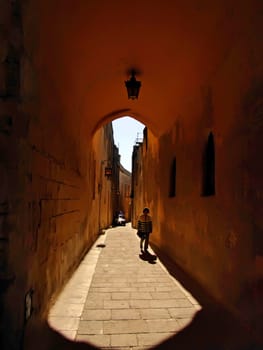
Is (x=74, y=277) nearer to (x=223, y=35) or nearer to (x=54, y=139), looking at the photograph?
(x=54, y=139)

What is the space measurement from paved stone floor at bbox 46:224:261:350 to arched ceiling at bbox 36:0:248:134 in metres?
2.40

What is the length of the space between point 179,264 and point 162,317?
2974 millimetres

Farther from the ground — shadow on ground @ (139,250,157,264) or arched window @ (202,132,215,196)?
arched window @ (202,132,215,196)

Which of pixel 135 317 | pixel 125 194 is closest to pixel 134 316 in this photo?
pixel 135 317

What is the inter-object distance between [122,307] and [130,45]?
3798mm

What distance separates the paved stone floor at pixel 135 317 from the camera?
2.85 meters

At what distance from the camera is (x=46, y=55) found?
3.21 meters

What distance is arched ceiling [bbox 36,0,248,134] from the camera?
11.3 ft

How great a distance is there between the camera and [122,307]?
12.7 feet

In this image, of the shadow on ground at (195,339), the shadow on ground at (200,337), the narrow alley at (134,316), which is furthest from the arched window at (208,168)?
the shadow on ground at (195,339)

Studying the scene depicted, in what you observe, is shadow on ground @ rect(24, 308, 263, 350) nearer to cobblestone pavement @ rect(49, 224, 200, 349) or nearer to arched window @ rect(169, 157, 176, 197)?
cobblestone pavement @ rect(49, 224, 200, 349)

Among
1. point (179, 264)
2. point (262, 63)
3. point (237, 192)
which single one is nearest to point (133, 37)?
point (262, 63)

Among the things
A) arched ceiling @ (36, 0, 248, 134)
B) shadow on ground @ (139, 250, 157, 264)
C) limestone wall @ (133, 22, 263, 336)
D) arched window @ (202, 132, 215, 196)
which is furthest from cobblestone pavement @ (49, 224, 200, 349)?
arched ceiling @ (36, 0, 248, 134)

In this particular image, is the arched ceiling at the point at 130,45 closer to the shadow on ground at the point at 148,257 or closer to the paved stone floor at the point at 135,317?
the paved stone floor at the point at 135,317
